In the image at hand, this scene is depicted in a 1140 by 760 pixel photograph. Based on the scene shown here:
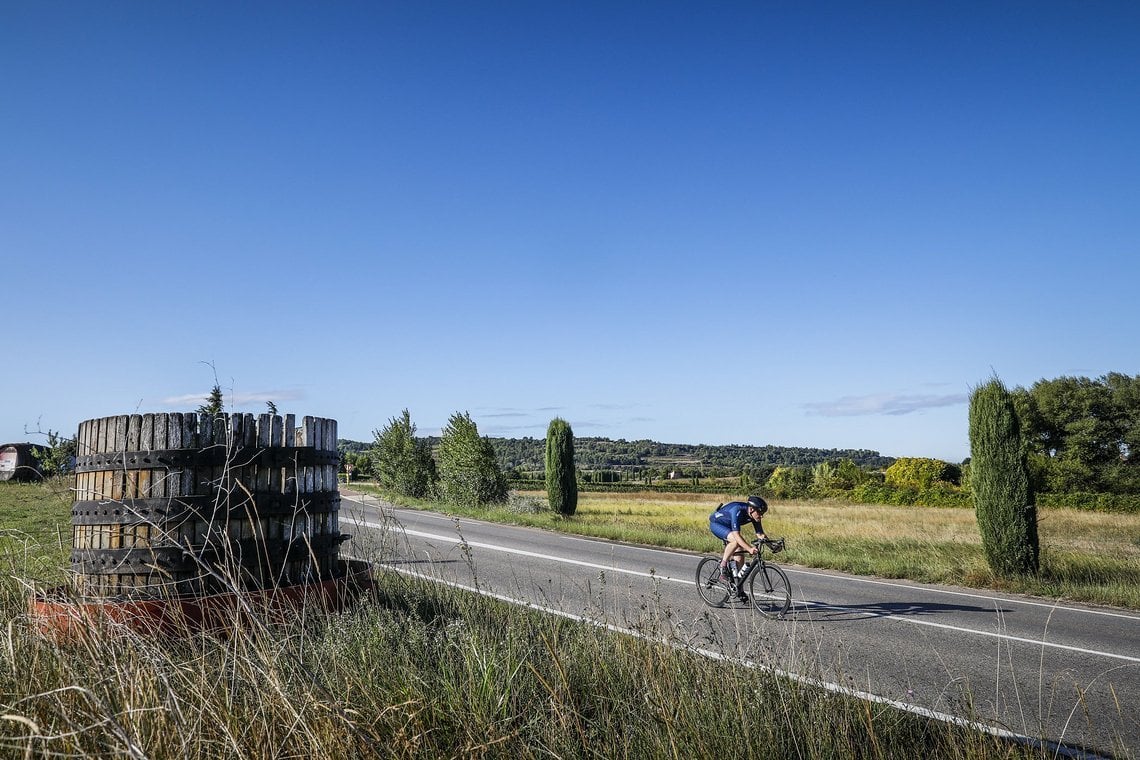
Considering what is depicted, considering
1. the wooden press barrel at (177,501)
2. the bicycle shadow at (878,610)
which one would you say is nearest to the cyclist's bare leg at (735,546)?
the bicycle shadow at (878,610)

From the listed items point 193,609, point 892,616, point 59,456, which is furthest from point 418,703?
point 59,456

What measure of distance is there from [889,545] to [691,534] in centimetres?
496

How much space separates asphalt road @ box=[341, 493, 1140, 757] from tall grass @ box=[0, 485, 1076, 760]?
0.92 feet

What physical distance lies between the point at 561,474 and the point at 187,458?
78.0 feet

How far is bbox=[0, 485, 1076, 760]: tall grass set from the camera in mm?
2926

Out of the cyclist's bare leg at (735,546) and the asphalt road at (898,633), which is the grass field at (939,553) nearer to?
the asphalt road at (898,633)

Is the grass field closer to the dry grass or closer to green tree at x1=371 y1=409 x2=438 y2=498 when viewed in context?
the dry grass

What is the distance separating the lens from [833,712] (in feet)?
13.1

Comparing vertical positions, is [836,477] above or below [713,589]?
below

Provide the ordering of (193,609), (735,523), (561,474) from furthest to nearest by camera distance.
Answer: (561,474) → (735,523) → (193,609)

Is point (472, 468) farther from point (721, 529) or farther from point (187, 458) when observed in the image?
point (187, 458)

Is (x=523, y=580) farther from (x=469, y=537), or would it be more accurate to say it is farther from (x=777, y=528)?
(x=777, y=528)

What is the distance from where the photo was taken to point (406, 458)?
120 feet

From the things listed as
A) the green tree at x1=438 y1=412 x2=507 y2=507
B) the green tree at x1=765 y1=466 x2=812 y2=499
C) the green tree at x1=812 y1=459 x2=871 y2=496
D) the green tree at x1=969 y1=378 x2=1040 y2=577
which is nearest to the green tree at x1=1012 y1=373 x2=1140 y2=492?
the green tree at x1=812 y1=459 x2=871 y2=496
